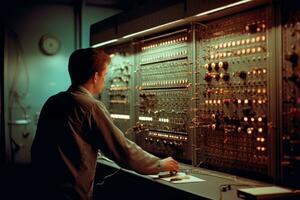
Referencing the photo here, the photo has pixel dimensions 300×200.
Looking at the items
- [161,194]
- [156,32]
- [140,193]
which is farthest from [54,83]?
[161,194]

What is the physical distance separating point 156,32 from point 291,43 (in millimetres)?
1635

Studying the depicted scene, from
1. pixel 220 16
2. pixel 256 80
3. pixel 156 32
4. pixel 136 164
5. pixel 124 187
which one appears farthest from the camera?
pixel 156 32

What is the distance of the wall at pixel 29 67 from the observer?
5258 mm

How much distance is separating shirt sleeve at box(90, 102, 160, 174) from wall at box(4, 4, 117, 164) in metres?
3.16

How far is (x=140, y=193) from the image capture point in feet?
10.5

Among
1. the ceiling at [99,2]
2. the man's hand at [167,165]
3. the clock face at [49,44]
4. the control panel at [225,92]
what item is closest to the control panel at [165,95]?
the control panel at [225,92]

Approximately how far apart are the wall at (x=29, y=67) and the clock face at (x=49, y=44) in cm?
5

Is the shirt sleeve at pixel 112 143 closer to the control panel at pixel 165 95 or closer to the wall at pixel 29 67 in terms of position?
the control panel at pixel 165 95

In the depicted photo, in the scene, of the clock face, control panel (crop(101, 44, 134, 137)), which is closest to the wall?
the clock face

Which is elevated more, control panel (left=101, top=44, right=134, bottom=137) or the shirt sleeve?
control panel (left=101, top=44, right=134, bottom=137)

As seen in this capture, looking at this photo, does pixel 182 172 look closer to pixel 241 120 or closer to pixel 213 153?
pixel 213 153

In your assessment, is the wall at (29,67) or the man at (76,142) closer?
the man at (76,142)

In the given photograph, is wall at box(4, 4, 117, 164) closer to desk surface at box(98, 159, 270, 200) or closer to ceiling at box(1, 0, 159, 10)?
ceiling at box(1, 0, 159, 10)

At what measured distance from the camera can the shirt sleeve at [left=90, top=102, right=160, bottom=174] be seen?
236cm
